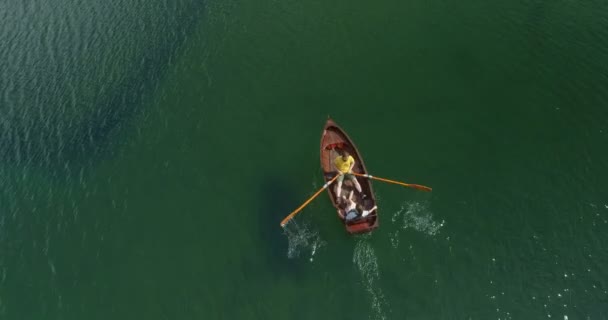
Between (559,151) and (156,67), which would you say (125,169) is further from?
(559,151)

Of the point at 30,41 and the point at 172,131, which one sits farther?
the point at 30,41

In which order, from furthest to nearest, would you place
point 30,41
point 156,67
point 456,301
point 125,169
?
point 30,41 → point 156,67 → point 125,169 → point 456,301

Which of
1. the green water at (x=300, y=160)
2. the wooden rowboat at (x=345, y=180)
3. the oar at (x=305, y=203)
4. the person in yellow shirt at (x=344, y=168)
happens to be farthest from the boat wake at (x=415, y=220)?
the oar at (x=305, y=203)

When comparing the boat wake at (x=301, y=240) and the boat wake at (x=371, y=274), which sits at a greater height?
the boat wake at (x=301, y=240)

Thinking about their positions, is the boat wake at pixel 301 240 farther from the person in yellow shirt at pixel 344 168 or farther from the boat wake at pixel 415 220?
the boat wake at pixel 415 220

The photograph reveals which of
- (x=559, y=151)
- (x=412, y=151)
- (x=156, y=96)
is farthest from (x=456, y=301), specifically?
(x=156, y=96)

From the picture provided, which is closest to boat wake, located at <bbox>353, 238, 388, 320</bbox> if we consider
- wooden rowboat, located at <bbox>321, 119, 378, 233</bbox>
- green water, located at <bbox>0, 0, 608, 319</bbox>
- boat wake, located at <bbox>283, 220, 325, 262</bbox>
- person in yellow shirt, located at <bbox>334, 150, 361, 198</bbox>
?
green water, located at <bbox>0, 0, 608, 319</bbox>
